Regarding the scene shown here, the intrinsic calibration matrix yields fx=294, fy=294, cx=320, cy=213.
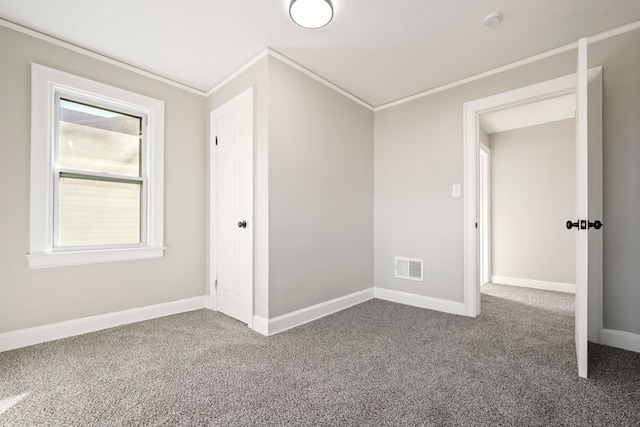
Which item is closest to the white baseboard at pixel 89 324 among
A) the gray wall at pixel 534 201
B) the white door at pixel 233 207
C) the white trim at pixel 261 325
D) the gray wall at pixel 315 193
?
the white door at pixel 233 207

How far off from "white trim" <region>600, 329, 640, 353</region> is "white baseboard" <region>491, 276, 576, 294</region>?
2.00m

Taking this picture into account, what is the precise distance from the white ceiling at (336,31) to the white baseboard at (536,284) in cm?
312

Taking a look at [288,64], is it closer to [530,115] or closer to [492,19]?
[492,19]

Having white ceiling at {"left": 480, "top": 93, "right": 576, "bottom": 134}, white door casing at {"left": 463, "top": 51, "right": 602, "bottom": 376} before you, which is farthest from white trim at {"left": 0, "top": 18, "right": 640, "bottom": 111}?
white ceiling at {"left": 480, "top": 93, "right": 576, "bottom": 134}

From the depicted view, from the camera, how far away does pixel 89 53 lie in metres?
2.53

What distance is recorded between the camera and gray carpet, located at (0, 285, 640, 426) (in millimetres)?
1438

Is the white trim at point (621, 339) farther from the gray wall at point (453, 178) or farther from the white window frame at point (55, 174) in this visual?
the white window frame at point (55, 174)

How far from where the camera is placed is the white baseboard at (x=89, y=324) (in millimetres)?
2180

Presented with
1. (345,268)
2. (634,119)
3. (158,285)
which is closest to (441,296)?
(345,268)

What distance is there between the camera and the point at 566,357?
6.64 ft

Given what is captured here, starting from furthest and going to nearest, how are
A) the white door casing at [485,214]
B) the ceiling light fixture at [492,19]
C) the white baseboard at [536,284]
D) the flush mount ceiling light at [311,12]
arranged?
the white door casing at [485,214], the white baseboard at [536,284], the ceiling light fixture at [492,19], the flush mount ceiling light at [311,12]

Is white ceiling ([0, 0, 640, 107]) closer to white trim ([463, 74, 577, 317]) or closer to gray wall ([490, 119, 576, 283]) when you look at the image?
white trim ([463, 74, 577, 317])

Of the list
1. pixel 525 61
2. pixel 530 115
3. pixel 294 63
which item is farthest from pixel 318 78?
pixel 530 115

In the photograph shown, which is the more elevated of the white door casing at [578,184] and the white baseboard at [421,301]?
the white door casing at [578,184]
